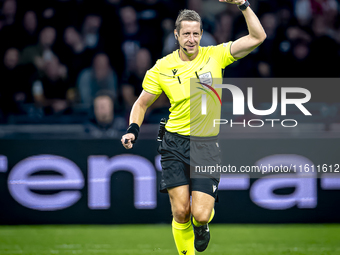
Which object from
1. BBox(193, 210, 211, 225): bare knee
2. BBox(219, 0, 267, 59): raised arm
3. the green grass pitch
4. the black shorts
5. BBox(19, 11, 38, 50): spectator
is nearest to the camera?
BBox(219, 0, 267, 59): raised arm

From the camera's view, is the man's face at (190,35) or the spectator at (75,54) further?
the spectator at (75,54)

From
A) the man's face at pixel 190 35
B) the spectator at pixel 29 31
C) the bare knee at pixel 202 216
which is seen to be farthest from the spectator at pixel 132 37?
the bare knee at pixel 202 216

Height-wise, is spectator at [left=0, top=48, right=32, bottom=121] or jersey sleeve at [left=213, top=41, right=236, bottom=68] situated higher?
jersey sleeve at [left=213, top=41, right=236, bottom=68]

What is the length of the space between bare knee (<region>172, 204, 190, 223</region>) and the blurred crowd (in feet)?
9.06

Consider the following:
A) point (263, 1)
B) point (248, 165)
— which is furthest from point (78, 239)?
point (263, 1)

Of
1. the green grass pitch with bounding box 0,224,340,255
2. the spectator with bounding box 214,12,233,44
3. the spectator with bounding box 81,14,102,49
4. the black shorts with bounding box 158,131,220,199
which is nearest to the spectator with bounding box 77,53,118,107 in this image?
the spectator with bounding box 81,14,102,49

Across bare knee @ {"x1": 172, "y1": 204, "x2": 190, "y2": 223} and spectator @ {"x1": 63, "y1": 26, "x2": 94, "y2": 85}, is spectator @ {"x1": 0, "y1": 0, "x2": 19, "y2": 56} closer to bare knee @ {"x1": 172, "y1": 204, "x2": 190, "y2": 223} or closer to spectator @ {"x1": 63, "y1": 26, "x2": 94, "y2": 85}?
spectator @ {"x1": 63, "y1": 26, "x2": 94, "y2": 85}

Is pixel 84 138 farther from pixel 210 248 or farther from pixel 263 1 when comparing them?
pixel 263 1

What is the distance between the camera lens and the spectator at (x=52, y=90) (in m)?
7.72

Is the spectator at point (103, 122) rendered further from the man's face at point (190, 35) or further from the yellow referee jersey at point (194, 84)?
the man's face at point (190, 35)

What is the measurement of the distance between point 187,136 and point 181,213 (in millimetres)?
724

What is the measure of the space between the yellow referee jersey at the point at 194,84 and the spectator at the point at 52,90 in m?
A: 3.26

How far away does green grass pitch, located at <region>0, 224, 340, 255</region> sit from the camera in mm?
6004

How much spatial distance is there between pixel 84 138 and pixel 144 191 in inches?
44.5
